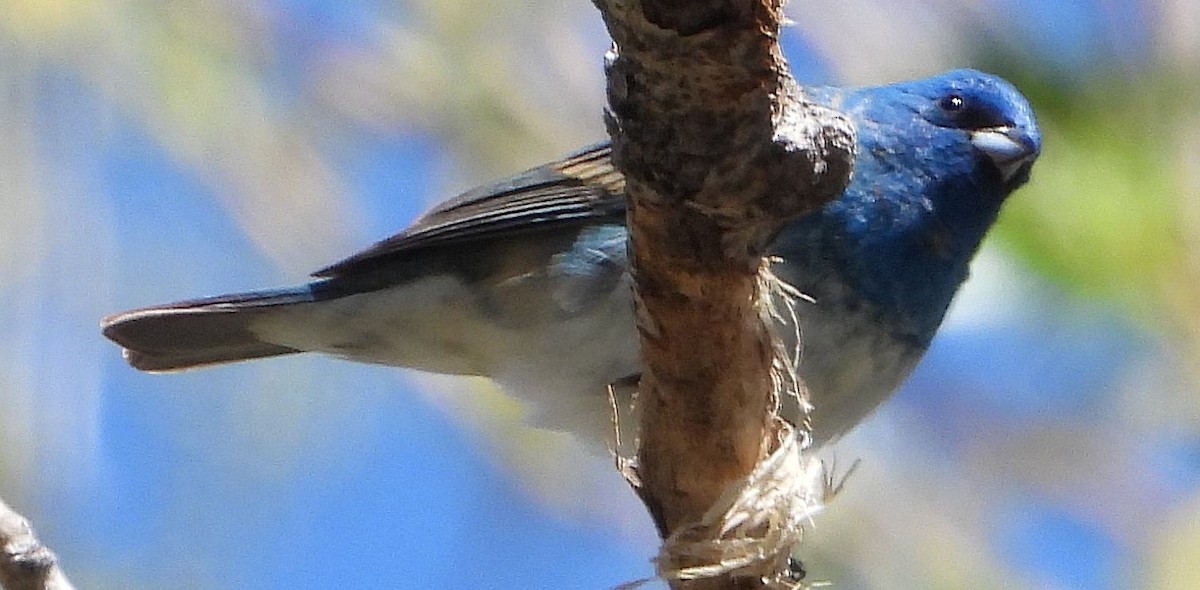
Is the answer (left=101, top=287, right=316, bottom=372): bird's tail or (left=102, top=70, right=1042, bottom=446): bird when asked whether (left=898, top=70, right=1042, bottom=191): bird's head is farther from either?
(left=101, top=287, right=316, bottom=372): bird's tail

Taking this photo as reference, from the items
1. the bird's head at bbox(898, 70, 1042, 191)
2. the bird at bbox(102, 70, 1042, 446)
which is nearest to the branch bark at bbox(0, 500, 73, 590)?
the bird at bbox(102, 70, 1042, 446)

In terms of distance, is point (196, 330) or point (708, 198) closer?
point (708, 198)

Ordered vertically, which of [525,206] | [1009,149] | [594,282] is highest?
[1009,149]

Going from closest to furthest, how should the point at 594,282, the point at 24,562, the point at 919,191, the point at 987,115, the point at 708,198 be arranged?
the point at 708,198, the point at 24,562, the point at 594,282, the point at 919,191, the point at 987,115

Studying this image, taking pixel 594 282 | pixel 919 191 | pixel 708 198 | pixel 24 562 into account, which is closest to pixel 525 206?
pixel 594 282

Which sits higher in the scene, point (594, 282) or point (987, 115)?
point (987, 115)

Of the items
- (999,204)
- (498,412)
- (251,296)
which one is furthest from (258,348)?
(999,204)

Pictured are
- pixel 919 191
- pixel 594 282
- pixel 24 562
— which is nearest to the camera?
pixel 24 562

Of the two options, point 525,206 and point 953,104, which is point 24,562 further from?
point 953,104
